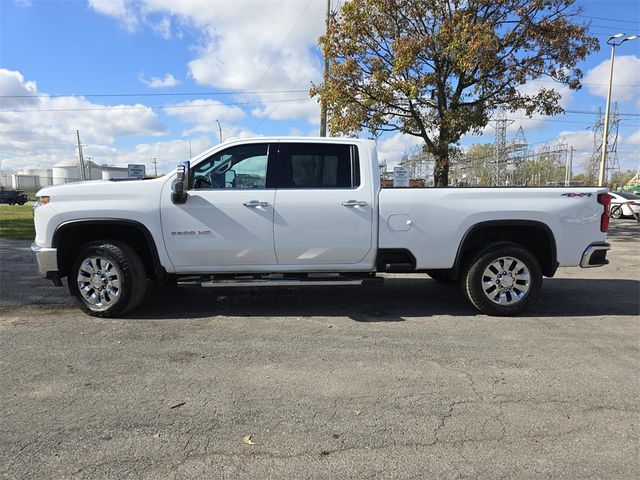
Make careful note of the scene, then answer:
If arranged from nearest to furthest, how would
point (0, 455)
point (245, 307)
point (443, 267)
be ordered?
→ point (0, 455) → point (443, 267) → point (245, 307)

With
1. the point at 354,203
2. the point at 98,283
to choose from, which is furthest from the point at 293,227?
the point at 98,283

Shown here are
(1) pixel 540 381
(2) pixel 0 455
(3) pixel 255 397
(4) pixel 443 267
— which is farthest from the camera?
(4) pixel 443 267

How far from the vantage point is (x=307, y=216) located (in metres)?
5.45

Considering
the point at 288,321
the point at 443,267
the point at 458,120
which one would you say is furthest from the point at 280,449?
the point at 458,120

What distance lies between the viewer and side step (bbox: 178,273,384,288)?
216 inches

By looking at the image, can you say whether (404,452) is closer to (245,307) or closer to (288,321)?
(288,321)

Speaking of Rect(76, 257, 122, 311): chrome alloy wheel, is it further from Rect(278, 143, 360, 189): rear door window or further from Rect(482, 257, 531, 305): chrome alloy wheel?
Rect(482, 257, 531, 305): chrome alloy wheel

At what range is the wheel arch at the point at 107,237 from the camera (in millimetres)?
5383

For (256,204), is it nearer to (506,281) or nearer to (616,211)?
(506,281)

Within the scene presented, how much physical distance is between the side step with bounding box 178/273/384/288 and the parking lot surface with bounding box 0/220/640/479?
0.43m

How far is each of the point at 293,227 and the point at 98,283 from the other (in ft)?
7.58

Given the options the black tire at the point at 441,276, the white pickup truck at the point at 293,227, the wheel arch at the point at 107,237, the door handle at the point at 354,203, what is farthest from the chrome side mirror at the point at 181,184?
the black tire at the point at 441,276

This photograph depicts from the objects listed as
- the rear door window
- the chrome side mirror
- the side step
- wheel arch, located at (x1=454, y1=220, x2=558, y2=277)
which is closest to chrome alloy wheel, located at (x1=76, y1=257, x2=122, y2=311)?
the side step

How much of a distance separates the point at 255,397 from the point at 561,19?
46.8 feet
